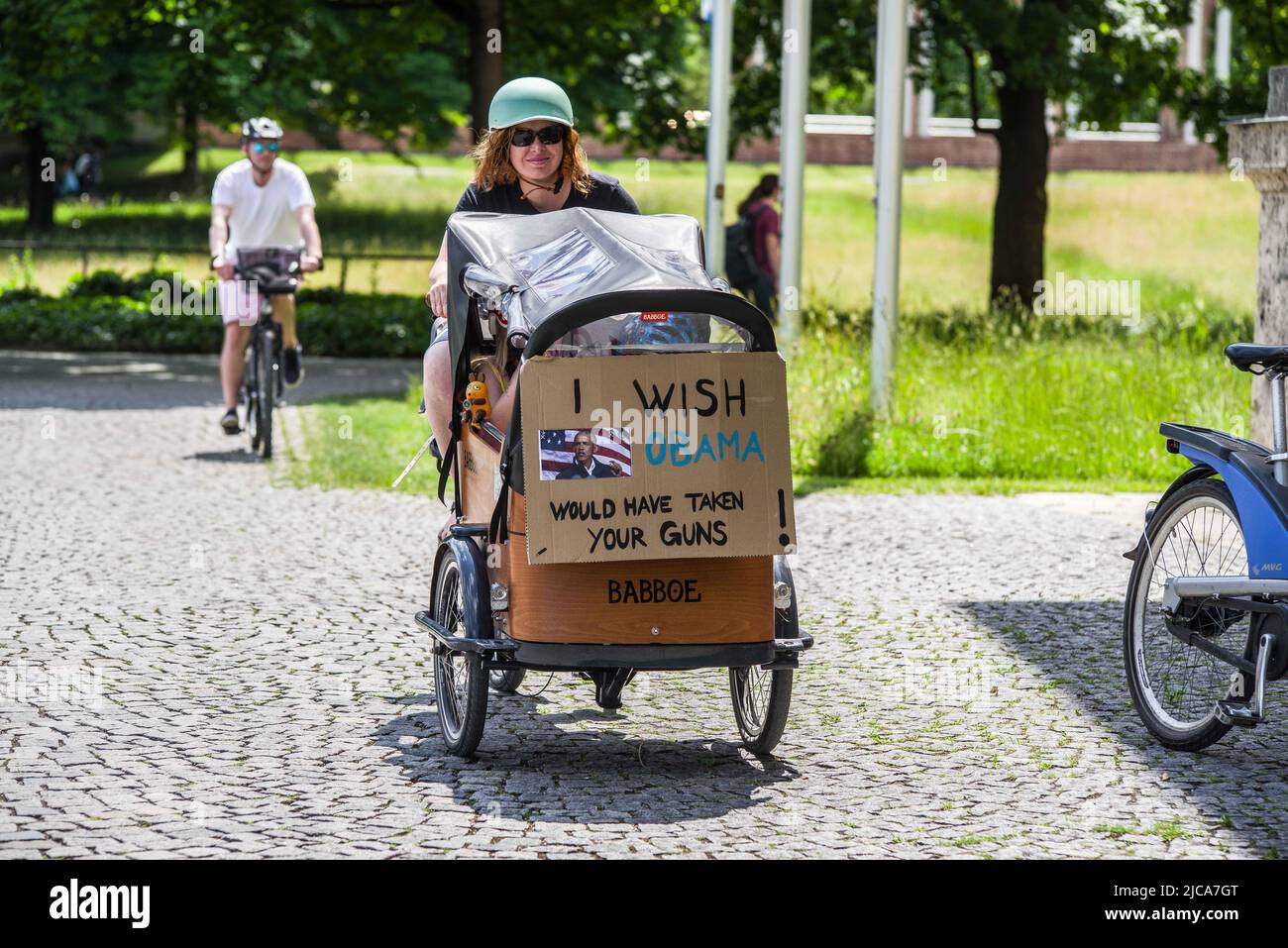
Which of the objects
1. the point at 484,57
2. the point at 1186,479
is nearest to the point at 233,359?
the point at 1186,479

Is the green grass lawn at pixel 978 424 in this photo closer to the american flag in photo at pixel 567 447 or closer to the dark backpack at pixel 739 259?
the dark backpack at pixel 739 259

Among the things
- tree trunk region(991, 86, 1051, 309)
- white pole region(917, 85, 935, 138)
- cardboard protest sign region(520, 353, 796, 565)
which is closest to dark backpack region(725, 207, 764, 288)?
Result: tree trunk region(991, 86, 1051, 309)

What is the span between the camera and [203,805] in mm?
5074

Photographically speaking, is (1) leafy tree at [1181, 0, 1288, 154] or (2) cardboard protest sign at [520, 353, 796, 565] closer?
(2) cardboard protest sign at [520, 353, 796, 565]

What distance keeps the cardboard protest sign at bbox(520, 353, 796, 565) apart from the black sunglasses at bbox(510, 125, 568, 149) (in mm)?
1452

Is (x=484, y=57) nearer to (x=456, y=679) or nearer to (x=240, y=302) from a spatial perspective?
(x=240, y=302)

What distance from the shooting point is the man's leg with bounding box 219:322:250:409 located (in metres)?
12.9

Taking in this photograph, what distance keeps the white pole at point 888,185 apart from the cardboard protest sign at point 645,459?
312 inches

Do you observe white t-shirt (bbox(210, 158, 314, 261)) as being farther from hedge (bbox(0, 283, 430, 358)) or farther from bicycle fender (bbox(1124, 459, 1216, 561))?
hedge (bbox(0, 283, 430, 358))

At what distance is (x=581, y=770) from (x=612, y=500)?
2.89ft

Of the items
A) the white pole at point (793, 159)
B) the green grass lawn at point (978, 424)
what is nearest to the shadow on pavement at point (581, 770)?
the green grass lawn at point (978, 424)

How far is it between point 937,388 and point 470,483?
7790mm

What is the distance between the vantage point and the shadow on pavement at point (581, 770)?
17.0 feet
